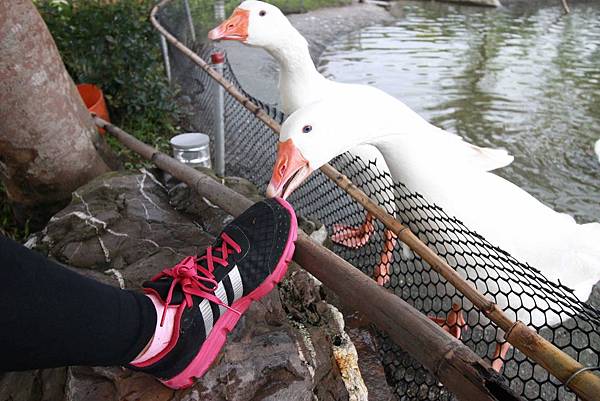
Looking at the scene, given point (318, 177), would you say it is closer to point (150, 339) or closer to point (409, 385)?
point (409, 385)

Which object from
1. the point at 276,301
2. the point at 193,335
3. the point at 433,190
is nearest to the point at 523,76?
the point at 433,190

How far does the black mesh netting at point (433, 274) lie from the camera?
1.35 m

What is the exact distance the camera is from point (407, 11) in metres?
9.77

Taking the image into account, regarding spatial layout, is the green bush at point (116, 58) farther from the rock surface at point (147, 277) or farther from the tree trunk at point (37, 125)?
the rock surface at point (147, 277)

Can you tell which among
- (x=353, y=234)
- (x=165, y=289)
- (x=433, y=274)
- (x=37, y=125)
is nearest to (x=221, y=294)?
(x=165, y=289)

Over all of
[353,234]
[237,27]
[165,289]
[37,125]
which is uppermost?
[237,27]

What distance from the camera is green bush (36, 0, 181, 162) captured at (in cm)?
381

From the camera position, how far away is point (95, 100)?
12.2ft

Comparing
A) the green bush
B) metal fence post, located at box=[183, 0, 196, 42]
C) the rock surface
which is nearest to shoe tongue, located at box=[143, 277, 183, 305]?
the rock surface

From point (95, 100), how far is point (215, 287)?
290 cm

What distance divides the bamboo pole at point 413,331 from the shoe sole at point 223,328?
0.06 metres

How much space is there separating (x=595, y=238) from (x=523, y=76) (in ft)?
15.2

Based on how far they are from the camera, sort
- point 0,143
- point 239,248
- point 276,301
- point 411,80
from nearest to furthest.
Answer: point 239,248 → point 276,301 → point 0,143 → point 411,80

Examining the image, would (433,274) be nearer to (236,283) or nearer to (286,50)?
(236,283)
